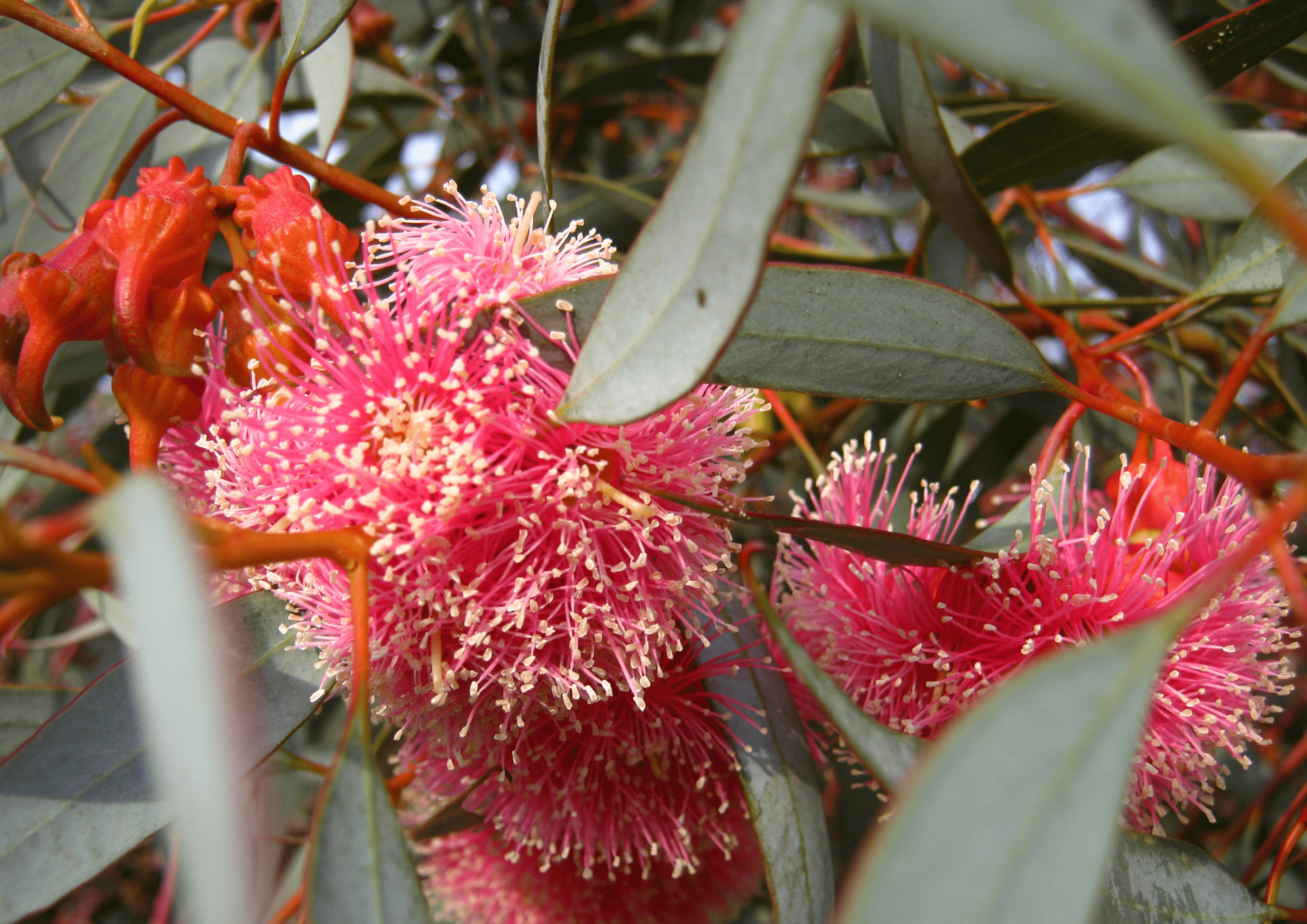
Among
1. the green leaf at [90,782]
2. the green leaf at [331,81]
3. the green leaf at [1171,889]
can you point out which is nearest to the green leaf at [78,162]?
the green leaf at [331,81]

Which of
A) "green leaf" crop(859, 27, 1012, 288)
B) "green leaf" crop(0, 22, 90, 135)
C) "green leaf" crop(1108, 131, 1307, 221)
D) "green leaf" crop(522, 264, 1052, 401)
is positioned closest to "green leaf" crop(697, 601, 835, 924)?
"green leaf" crop(522, 264, 1052, 401)

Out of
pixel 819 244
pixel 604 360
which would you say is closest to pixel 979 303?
pixel 604 360

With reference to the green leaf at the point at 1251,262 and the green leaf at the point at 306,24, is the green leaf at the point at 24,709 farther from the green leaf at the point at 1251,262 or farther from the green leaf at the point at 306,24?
the green leaf at the point at 1251,262

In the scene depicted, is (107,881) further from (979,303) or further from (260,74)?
(979,303)

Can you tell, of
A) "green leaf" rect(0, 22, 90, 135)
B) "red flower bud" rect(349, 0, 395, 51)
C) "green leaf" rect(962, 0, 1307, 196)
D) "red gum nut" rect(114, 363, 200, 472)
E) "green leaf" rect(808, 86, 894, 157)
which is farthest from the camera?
"red flower bud" rect(349, 0, 395, 51)

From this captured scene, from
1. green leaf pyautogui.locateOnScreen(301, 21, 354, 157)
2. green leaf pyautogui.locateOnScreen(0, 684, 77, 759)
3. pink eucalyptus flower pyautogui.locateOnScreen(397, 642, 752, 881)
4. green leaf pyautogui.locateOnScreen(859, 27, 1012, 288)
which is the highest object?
green leaf pyautogui.locateOnScreen(301, 21, 354, 157)

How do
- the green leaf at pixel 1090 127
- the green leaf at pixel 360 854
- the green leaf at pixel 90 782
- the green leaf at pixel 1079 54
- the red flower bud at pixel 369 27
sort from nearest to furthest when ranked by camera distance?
the green leaf at pixel 1079 54 → the green leaf at pixel 360 854 → the green leaf at pixel 90 782 → the green leaf at pixel 1090 127 → the red flower bud at pixel 369 27

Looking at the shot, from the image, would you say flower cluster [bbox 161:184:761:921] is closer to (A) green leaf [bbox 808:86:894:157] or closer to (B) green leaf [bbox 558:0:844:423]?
(B) green leaf [bbox 558:0:844:423]
